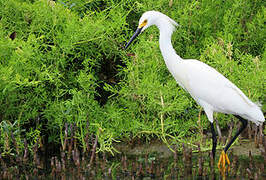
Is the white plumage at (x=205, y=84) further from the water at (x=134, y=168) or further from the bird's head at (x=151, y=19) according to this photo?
the water at (x=134, y=168)

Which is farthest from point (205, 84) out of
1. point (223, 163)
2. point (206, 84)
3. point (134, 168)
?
point (134, 168)

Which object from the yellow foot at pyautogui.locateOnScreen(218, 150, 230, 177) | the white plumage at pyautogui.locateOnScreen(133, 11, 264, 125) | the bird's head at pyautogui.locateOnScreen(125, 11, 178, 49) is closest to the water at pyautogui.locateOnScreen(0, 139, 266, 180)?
the yellow foot at pyautogui.locateOnScreen(218, 150, 230, 177)

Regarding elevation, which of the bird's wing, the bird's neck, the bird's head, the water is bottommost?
the water

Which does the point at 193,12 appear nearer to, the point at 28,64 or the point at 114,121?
the point at 114,121

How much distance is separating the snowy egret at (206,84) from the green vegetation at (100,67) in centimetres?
23

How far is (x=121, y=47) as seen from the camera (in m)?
4.96

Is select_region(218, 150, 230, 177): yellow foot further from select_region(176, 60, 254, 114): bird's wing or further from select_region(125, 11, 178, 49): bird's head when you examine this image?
select_region(125, 11, 178, 49): bird's head

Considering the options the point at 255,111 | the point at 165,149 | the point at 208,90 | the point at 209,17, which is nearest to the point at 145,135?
the point at 165,149

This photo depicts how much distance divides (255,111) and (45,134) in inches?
83.7

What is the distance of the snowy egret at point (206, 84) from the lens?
4126 mm

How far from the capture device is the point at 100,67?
4953 mm

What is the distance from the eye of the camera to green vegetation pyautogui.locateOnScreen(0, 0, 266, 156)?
438 cm

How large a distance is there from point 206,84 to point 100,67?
1.25 m

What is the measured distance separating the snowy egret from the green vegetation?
23 cm
